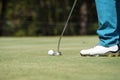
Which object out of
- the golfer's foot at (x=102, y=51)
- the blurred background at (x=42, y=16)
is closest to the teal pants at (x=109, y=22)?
the golfer's foot at (x=102, y=51)

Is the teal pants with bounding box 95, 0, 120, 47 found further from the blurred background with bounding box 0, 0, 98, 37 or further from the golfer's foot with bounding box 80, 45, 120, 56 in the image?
the blurred background with bounding box 0, 0, 98, 37

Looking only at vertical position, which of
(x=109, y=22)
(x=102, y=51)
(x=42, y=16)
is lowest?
(x=42, y=16)

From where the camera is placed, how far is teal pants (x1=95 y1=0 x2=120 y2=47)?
5047mm

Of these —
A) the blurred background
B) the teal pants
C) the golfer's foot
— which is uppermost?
the teal pants

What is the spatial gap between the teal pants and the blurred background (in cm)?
1722

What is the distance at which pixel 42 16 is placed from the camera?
25.7 metres

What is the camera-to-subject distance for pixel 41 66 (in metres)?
4.04

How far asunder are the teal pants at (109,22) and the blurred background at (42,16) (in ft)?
56.5

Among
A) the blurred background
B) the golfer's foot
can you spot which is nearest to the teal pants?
the golfer's foot

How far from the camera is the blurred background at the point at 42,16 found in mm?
23417

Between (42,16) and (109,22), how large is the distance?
20.7 meters

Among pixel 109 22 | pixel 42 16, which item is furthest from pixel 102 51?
pixel 42 16

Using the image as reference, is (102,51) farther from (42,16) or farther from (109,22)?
(42,16)

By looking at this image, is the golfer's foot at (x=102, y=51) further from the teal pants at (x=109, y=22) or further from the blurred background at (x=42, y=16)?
the blurred background at (x=42, y=16)
